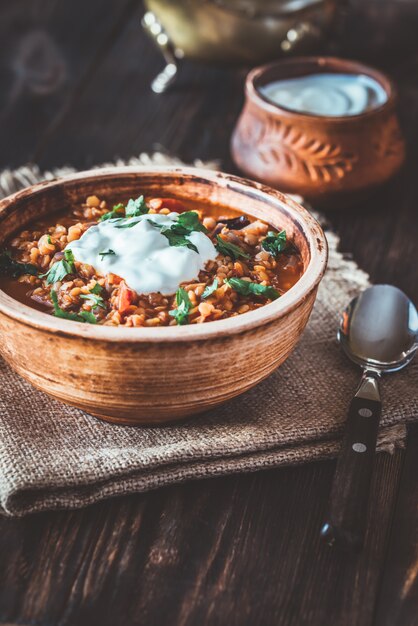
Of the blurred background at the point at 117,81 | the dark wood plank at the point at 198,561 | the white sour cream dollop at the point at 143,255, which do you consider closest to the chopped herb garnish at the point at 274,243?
the white sour cream dollop at the point at 143,255

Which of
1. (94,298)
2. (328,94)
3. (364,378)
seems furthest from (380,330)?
(328,94)

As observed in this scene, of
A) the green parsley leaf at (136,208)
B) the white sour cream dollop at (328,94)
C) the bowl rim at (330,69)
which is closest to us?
the green parsley leaf at (136,208)

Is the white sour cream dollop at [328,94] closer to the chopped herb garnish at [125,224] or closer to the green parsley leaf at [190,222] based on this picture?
the green parsley leaf at [190,222]

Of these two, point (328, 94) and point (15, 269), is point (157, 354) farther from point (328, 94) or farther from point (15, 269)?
point (328, 94)

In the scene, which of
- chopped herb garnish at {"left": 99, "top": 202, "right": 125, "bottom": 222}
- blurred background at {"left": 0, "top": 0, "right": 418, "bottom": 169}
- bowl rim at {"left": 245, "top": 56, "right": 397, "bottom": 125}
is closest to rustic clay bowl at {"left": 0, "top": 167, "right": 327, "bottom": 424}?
chopped herb garnish at {"left": 99, "top": 202, "right": 125, "bottom": 222}

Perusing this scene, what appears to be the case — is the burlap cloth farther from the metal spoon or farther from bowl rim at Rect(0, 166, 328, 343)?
bowl rim at Rect(0, 166, 328, 343)

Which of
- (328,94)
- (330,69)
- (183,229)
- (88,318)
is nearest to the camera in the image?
(88,318)
